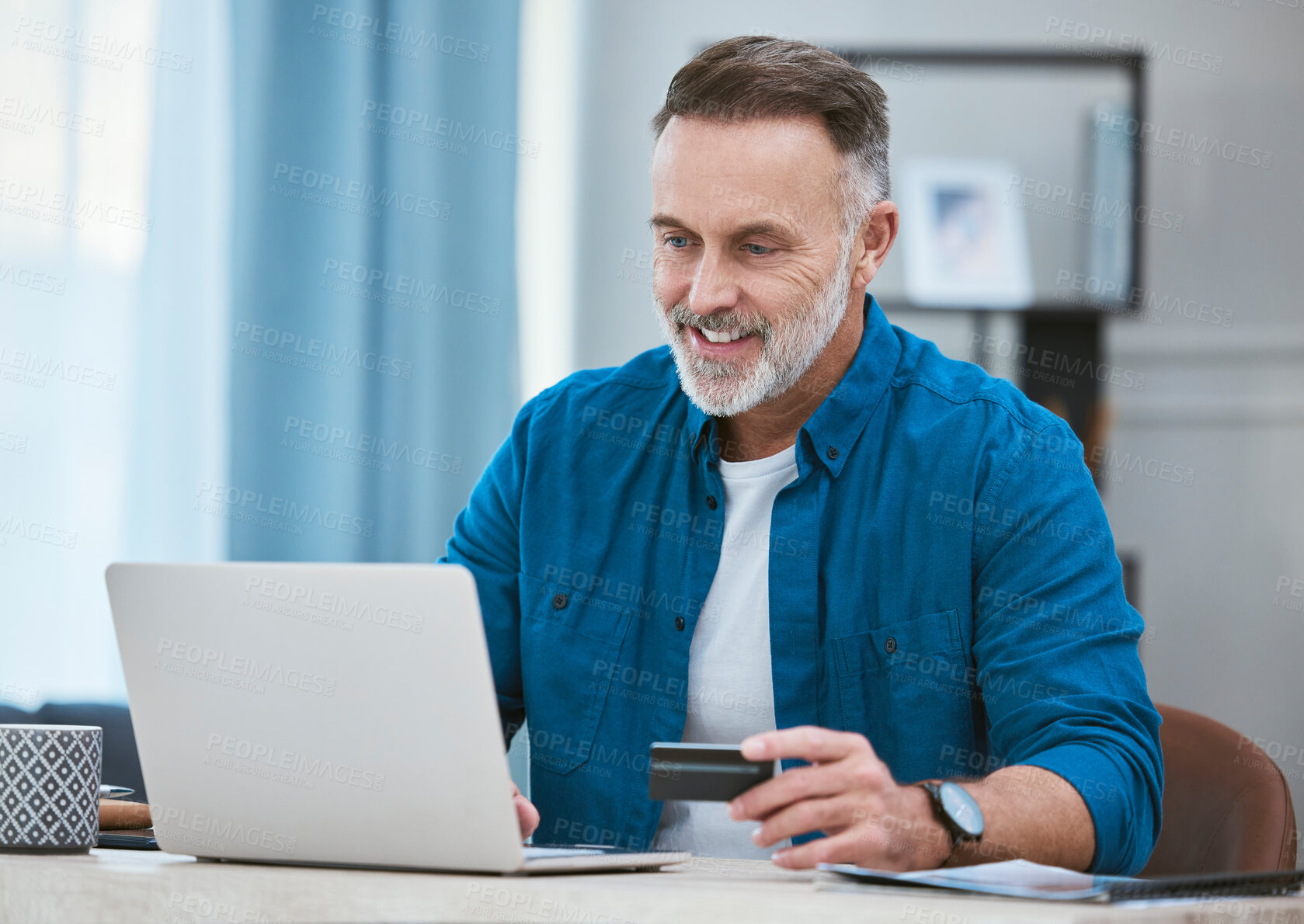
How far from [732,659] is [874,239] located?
530 millimetres

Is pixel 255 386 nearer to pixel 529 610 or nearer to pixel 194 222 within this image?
pixel 194 222

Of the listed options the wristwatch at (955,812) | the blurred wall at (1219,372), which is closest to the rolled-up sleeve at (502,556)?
the wristwatch at (955,812)

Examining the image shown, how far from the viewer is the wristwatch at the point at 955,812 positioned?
3.05 ft

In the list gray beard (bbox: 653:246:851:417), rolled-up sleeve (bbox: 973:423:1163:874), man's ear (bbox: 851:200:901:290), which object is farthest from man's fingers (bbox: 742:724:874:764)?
man's ear (bbox: 851:200:901:290)

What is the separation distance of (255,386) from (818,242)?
1140mm

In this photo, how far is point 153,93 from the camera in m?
2.01

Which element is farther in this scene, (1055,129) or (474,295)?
(1055,129)

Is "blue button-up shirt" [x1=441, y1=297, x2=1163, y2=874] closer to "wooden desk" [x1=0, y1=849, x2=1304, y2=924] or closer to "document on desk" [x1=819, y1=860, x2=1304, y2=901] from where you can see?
"document on desk" [x1=819, y1=860, x2=1304, y2=901]

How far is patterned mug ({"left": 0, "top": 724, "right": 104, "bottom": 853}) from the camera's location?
0.90 meters

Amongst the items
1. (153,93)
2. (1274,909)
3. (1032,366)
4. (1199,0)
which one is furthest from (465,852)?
(1199,0)

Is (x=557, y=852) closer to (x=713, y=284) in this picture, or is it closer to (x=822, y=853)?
(x=822, y=853)

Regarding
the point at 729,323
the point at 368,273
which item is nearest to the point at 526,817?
the point at 729,323

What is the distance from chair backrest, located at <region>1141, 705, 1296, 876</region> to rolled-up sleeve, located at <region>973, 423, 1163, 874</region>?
0.45 ft

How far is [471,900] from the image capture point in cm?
72
